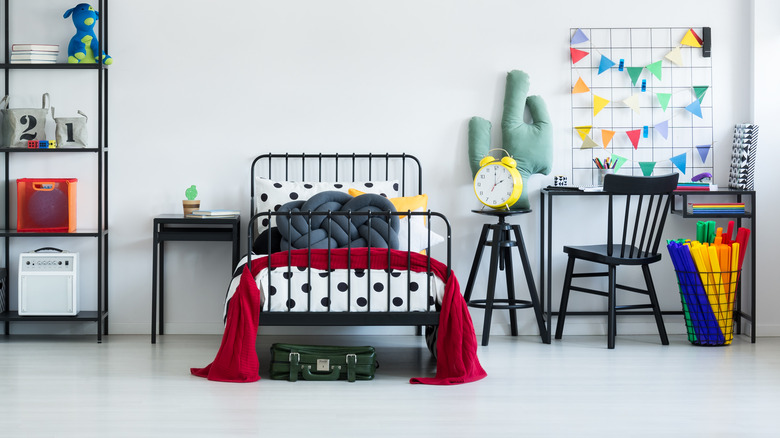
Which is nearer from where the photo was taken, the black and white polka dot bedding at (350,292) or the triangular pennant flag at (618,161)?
the black and white polka dot bedding at (350,292)

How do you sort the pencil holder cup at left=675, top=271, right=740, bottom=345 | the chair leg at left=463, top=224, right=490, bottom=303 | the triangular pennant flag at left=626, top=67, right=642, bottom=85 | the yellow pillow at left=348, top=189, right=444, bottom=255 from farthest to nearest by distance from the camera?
1. the triangular pennant flag at left=626, top=67, right=642, bottom=85
2. the chair leg at left=463, top=224, right=490, bottom=303
3. the pencil holder cup at left=675, top=271, right=740, bottom=345
4. the yellow pillow at left=348, top=189, right=444, bottom=255

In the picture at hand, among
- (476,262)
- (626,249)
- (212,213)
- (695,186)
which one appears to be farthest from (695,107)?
(212,213)

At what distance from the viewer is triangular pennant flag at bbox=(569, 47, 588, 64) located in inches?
182

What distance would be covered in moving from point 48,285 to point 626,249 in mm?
3167

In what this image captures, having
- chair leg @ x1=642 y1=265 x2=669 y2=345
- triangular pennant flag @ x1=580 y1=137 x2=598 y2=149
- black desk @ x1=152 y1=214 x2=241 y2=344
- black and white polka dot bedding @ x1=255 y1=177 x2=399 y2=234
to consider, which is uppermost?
triangular pennant flag @ x1=580 y1=137 x2=598 y2=149

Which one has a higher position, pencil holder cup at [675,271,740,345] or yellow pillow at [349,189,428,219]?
yellow pillow at [349,189,428,219]

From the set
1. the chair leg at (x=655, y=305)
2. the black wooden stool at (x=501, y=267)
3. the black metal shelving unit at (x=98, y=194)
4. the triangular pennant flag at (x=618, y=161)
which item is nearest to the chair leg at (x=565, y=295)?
the black wooden stool at (x=501, y=267)

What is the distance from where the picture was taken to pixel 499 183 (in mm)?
4312

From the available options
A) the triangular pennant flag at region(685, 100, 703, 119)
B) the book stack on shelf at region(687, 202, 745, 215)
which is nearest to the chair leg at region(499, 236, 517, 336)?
the book stack on shelf at region(687, 202, 745, 215)

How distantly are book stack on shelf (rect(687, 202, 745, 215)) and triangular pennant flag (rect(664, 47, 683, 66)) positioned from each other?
87 cm

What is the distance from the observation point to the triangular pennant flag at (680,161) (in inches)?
184

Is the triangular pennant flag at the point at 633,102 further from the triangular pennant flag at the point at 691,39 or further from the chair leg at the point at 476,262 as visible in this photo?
the chair leg at the point at 476,262

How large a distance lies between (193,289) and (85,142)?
3.35ft

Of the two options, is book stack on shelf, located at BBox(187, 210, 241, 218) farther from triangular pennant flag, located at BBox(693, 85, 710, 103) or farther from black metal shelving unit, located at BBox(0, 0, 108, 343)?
triangular pennant flag, located at BBox(693, 85, 710, 103)
